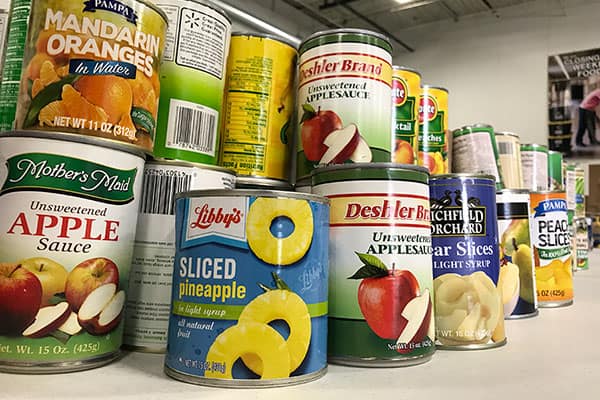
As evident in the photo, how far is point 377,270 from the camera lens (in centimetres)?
73

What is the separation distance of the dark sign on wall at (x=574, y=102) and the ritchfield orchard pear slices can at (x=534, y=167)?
3.53 metres

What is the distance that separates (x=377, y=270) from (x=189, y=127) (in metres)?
0.42

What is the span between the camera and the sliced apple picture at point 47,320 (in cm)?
65

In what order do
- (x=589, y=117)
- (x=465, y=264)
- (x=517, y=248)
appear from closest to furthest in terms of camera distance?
(x=465, y=264) → (x=517, y=248) → (x=589, y=117)

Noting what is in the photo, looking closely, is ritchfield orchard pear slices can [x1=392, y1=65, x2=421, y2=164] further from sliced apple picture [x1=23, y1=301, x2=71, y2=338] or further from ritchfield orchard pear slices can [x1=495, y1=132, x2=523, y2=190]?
sliced apple picture [x1=23, y1=301, x2=71, y2=338]

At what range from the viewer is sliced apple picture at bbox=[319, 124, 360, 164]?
91cm

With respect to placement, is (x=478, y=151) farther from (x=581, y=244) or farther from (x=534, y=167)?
(x=581, y=244)

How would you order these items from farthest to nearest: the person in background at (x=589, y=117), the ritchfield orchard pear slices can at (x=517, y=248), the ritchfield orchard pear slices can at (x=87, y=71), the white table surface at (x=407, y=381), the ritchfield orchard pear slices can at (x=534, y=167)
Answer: the person in background at (x=589, y=117) < the ritchfield orchard pear slices can at (x=534, y=167) < the ritchfield orchard pear slices can at (x=517, y=248) < the ritchfield orchard pear slices can at (x=87, y=71) < the white table surface at (x=407, y=381)

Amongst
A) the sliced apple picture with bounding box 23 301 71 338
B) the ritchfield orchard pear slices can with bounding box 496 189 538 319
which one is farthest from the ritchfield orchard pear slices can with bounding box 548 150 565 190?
the sliced apple picture with bounding box 23 301 71 338

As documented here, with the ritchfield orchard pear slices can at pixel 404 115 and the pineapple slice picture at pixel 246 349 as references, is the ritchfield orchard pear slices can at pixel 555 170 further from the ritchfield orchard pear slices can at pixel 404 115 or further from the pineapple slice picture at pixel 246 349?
the pineapple slice picture at pixel 246 349

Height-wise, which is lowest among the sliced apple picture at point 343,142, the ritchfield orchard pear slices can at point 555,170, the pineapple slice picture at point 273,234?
the pineapple slice picture at point 273,234

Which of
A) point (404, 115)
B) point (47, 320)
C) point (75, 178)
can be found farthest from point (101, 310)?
point (404, 115)

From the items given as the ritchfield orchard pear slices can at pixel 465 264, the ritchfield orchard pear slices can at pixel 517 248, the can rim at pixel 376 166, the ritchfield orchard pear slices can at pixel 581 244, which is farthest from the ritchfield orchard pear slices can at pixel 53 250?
the ritchfield orchard pear slices can at pixel 581 244

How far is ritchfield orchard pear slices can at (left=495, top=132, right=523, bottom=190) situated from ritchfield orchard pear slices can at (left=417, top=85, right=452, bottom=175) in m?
0.32
